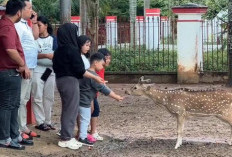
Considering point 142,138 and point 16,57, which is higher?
point 16,57

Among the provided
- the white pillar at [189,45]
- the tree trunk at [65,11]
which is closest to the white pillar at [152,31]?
the white pillar at [189,45]

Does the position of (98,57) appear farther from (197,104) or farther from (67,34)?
(197,104)

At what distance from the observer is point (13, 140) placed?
26.0ft

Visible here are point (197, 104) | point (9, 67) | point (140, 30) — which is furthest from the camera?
point (140, 30)

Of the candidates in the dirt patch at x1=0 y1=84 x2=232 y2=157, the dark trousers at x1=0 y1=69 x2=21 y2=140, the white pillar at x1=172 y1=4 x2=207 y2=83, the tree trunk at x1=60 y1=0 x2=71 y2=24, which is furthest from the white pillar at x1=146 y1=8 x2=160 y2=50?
the dark trousers at x1=0 y1=69 x2=21 y2=140

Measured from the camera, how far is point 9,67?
765 centimetres

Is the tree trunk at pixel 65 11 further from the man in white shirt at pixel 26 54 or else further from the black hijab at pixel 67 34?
the black hijab at pixel 67 34

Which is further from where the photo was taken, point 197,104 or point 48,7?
point 48,7

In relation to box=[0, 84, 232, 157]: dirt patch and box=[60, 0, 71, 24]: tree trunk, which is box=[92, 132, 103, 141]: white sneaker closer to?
box=[0, 84, 232, 157]: dirt patch

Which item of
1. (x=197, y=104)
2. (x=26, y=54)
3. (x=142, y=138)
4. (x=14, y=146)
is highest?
(x=26, y=54)

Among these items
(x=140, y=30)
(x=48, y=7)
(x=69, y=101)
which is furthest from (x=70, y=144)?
(x=48, y=7)

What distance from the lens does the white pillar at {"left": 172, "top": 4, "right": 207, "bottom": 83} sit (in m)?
16.9

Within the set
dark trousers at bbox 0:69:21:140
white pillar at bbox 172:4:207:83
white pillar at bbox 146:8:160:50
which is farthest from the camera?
white pillar at bbox 146:8:160:50

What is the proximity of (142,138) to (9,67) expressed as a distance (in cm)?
266
